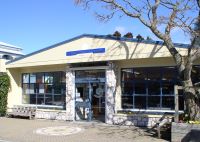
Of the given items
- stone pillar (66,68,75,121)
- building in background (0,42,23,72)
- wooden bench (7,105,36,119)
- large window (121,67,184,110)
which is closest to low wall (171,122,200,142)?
large window (121,67,184,110)

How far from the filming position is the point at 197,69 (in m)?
16.3

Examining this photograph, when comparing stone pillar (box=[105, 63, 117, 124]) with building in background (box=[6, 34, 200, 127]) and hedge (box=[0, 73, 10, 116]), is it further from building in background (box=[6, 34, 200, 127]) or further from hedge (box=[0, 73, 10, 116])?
hedge (box=[0, 73, 10, 116])

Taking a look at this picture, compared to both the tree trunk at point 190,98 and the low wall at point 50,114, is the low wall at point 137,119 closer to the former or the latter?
the tree trunk at point 190,98

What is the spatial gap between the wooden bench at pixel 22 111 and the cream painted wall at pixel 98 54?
2.66m

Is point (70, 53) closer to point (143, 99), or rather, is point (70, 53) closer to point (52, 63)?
point (52, 63)

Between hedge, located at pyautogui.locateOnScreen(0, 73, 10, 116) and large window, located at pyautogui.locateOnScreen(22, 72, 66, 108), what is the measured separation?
107 centimetres

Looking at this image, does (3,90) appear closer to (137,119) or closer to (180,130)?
(137,119)

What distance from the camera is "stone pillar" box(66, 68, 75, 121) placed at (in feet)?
64.7

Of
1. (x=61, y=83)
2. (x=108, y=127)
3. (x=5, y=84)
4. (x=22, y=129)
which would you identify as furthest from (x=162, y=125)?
(x=5, y=84)

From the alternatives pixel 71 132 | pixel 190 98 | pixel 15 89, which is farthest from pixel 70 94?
pixel 190 98

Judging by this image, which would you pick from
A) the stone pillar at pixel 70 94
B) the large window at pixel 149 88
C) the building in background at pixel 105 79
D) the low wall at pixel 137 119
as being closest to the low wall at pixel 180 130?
the low wall at pixel 137 119

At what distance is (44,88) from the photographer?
2192cm

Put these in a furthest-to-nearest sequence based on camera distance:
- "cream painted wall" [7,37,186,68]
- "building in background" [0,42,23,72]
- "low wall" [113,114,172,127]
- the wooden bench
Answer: "building in background" [0,42,23,72], the wooden bench, "low wall" [113,114,172,127], "cream painted wall" [7,37,186,68]

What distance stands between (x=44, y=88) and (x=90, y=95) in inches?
151
